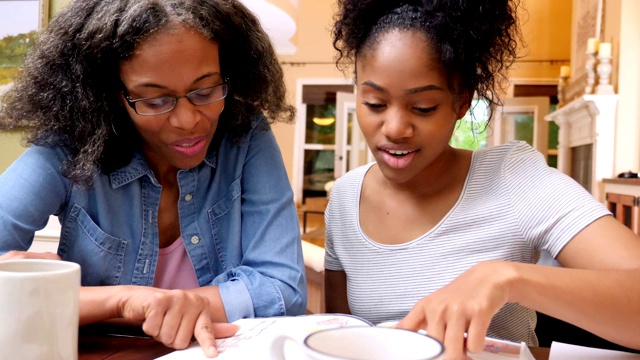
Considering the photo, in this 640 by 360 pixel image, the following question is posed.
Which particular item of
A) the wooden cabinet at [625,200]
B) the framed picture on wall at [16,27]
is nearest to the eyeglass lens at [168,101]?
the framed picture on wall at [16,27]

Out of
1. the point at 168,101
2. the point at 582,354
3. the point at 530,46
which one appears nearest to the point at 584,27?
the point at 530,46

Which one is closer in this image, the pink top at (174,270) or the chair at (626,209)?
the pink top at (174,270)

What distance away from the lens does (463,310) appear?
0.65 meters

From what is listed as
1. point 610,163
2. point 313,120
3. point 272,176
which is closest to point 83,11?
point 272,176

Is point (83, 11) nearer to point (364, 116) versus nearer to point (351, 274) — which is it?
point (364, 116)

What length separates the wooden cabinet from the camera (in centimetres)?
414

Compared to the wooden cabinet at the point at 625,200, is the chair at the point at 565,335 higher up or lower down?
higher up

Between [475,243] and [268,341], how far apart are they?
0.56 metres

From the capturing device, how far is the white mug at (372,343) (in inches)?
18.9

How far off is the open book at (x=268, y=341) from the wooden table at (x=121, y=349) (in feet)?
0.12

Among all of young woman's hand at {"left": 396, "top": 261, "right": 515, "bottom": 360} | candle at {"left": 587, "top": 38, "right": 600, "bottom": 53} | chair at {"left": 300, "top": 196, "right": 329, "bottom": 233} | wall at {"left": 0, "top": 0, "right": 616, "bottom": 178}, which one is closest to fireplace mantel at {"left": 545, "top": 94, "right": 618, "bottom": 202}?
candle at {"left": 587, "top": 38, "right": 600, "bottom": 53}

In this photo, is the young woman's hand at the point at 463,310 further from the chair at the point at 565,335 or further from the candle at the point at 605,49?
the candle at the point at 605,49

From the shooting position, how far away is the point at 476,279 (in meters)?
0.70

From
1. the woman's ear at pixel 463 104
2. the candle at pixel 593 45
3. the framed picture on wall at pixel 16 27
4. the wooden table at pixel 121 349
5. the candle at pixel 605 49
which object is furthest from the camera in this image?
the candle at pixel 593 45
